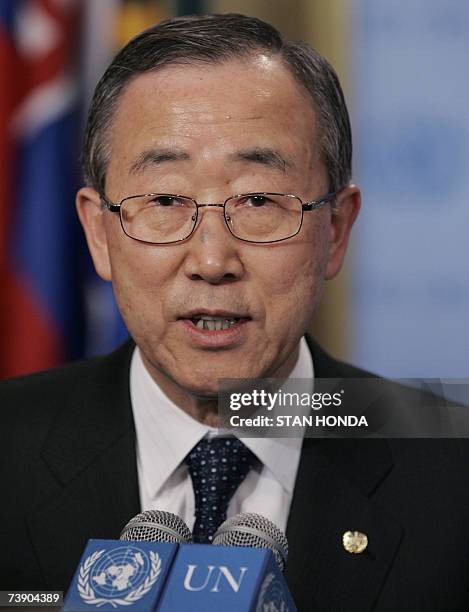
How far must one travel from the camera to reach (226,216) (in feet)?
4.94

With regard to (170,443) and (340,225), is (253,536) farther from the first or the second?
(340,225)

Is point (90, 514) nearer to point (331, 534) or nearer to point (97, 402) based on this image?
point (97, 402)

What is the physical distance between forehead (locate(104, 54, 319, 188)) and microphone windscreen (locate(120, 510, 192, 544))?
2.01ft

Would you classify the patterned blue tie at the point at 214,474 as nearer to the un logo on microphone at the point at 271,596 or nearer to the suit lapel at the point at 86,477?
the suit lapel at the point at 86,477

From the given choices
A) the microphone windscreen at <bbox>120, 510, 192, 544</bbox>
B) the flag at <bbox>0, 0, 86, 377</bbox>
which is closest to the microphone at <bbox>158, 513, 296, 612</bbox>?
the microphone windscreen at <bbox>120, 510, 192, 544</bbox>

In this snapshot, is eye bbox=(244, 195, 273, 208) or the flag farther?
the flag

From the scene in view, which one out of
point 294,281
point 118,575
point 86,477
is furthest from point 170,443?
point 118,575

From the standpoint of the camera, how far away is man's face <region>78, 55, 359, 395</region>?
1.50m

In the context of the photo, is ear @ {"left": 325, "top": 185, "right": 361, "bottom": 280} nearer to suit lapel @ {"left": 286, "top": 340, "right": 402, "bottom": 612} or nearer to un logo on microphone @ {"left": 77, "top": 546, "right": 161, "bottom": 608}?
suit lapel @ {"left": 286, "top": 340, "right": 402, "bottom": 612}

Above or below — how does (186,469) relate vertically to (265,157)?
below

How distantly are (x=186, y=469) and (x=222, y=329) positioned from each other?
1.04ft

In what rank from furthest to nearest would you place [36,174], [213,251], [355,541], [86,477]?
[36,174] < [86,477] < [355,541] < [213,251]

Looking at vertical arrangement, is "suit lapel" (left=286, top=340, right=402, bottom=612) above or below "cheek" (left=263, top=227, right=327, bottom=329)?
below

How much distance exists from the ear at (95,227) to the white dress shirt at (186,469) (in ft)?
0.82
